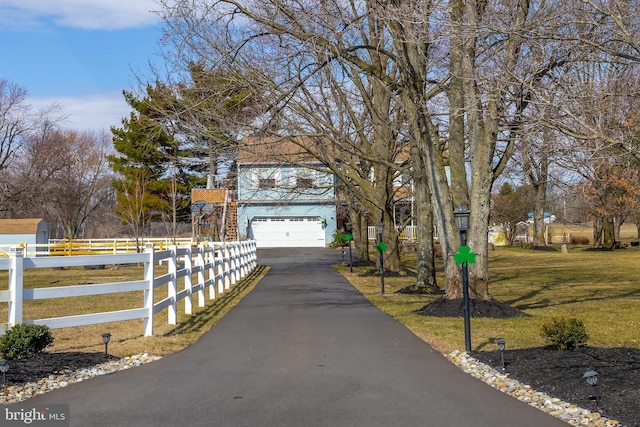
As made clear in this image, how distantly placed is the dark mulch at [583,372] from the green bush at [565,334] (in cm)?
12

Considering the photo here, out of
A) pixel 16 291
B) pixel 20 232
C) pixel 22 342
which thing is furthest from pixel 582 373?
pixel 20 232

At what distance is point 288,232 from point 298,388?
46.0m

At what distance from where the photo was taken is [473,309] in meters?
14.4

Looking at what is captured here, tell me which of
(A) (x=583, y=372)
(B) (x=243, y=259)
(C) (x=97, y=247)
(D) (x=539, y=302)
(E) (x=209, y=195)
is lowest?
(D) (x=539, y=302)

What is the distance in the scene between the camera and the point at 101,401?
6648 millimetres

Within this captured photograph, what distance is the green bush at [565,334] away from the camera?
29.7ft

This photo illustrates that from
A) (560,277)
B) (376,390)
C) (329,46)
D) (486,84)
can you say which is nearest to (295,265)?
(560,277)

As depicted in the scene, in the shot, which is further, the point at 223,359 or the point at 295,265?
the point at 295,265

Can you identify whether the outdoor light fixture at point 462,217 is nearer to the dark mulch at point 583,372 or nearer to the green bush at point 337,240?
the dark mulch at point 583,372

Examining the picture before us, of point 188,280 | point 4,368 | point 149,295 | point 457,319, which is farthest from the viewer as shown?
point 188,280

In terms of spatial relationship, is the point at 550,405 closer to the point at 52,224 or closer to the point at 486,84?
the point at 486,84

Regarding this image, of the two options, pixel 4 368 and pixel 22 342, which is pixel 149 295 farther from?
pixel 4 368

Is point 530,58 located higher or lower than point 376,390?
higher

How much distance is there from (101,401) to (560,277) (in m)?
24.7
